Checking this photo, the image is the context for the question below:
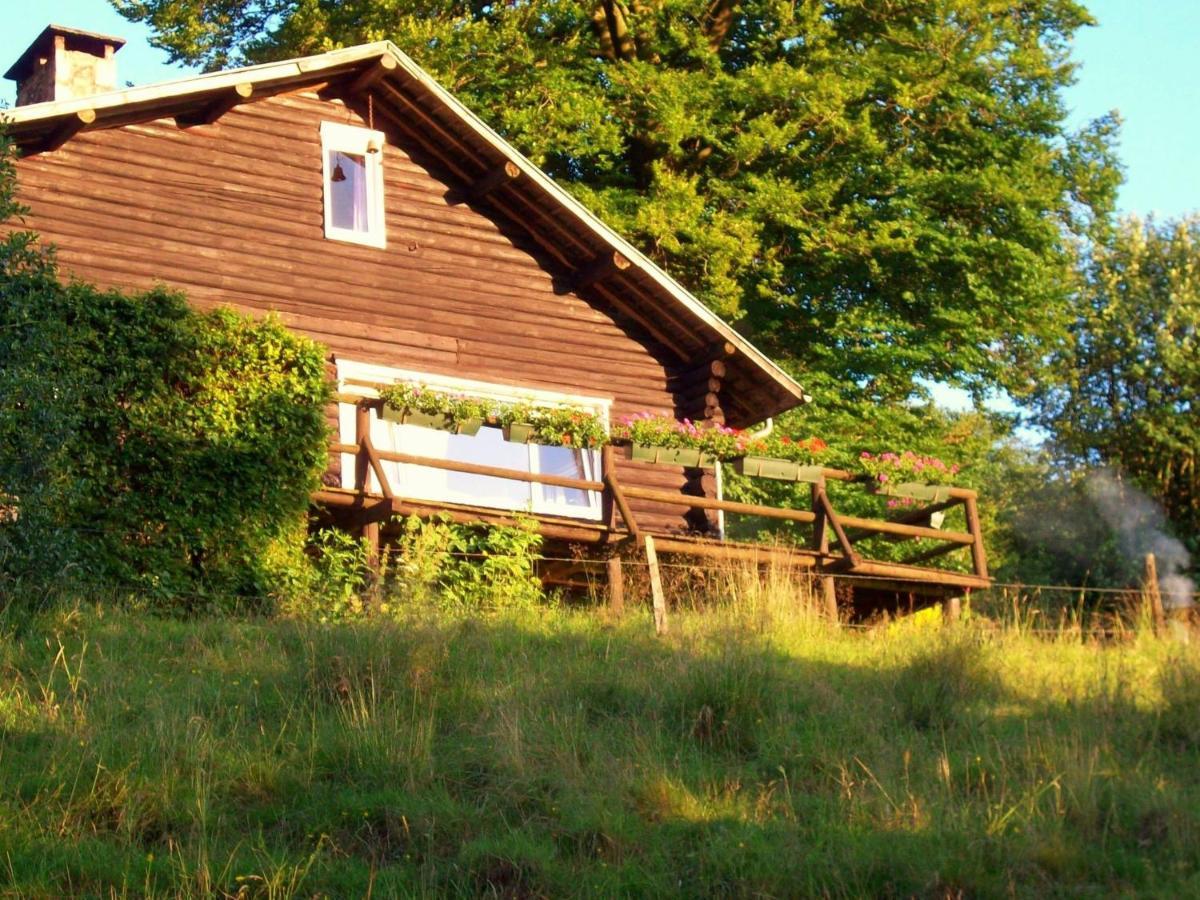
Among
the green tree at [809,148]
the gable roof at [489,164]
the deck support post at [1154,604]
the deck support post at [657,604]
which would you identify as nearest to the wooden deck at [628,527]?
the deck support post at [657,604]

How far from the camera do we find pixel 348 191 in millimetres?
20672

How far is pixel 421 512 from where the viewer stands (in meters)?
17.3

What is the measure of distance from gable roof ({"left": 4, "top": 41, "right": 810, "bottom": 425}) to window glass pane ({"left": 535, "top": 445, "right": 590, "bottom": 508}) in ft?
7.35

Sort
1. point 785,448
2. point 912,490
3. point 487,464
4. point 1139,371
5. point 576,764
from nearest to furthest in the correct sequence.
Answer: point 576,764 < point 912,490 < point 487,464 < point 785,448 < point 1139,371

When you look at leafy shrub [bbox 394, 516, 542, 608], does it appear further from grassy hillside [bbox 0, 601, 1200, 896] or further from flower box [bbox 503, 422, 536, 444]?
grassy hillside [bbox 0, 601, 1200, 896]

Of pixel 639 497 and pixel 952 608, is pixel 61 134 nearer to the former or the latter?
pixel 639 497

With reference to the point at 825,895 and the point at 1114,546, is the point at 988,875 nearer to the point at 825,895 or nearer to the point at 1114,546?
the point at 825,895

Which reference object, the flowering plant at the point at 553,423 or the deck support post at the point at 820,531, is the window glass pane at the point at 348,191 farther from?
the deck support post at the point at 820,531

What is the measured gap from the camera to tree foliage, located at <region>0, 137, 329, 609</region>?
48.0 ft

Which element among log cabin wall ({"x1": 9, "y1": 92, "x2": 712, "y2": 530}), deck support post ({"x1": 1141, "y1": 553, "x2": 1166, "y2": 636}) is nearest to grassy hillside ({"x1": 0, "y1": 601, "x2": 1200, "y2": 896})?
deck support post ({"x1": 1141, "y1": 553, "x2": 1166, "y2": 636})

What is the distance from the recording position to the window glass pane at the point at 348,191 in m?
20.5

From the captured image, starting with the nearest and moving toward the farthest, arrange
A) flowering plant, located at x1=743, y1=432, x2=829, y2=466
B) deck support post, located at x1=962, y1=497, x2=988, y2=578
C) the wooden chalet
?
the wooden chalet → deck support post, located at x1=962, y1=497, x2=988, y2=578 → flowering plant, located at x1=743, y1=432, x2=829, y2=466

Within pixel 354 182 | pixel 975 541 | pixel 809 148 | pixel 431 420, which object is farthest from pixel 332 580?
pixel 809 148

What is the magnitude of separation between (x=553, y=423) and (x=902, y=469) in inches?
167
